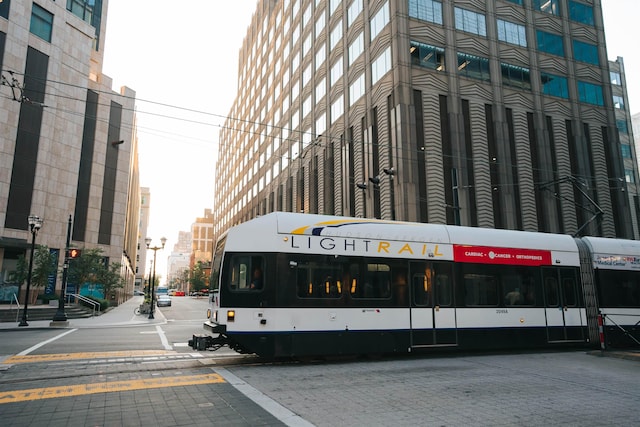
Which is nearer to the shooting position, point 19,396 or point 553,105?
point 19,396

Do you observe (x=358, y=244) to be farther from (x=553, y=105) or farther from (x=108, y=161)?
(x=108, y=161)

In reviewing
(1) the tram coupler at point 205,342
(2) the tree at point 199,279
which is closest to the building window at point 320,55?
(1) the tram coupler at point 205,342

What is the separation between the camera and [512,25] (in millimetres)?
36594

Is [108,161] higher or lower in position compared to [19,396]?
higher

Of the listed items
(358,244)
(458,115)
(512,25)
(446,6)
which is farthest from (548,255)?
(512,25)

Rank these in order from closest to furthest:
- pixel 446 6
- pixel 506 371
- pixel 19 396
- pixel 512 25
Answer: pixel 19 396, pixel 506 371, pixel 446 6, pixel 512 25

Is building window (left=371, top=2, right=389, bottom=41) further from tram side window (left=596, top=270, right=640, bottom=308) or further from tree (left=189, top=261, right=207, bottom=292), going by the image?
tree (left=189, top=261, right=207, bottom=292)

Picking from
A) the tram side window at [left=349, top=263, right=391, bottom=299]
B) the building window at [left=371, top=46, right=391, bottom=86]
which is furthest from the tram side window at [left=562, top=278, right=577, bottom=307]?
the building window at [left=371, top=46, right=391, bottom=86]

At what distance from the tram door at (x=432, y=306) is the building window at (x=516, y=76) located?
92.3 ft

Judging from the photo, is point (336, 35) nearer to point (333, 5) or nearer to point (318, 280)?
point (333, 5)

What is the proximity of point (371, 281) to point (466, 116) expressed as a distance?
25.1 meters

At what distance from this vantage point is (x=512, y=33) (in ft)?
119

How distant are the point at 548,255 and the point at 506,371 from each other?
5515 mm

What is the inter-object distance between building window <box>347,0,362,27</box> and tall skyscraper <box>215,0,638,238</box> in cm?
33
